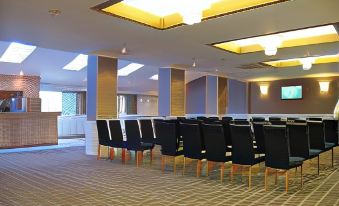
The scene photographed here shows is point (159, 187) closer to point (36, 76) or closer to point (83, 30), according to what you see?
point (83, 30)

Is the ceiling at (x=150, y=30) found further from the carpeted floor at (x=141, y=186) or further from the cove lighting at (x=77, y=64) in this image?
the cove lighting at (x=77, y=64)

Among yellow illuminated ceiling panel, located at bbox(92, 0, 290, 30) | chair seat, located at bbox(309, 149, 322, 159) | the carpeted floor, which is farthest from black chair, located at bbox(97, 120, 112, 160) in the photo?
chair seat, located at bbox(309, 149, 322, 159)

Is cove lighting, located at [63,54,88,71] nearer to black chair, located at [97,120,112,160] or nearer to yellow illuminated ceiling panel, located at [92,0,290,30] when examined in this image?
black chair, located at [97,120,112,160]

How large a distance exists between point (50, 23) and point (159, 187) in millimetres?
3431

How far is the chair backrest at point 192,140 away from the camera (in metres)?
5.55

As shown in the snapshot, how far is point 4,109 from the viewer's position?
10.0 meters

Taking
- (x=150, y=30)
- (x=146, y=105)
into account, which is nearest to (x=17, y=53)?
(x=150, y=30)

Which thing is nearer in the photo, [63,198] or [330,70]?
[63,198]

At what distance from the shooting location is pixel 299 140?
5.47 meters

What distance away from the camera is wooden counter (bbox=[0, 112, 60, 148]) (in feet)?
30.3

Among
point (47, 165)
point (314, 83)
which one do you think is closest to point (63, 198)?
point (47, 165)

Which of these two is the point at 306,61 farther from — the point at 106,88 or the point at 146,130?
the point at 106,88

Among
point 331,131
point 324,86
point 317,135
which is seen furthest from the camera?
point 324,86

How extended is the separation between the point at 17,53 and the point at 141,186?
28.7 ft
